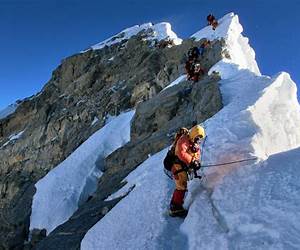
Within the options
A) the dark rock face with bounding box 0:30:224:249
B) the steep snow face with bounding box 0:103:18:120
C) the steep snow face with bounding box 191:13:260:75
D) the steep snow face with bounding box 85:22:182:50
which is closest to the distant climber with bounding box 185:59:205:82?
the dark rock face with bounding box 0:30:224:249

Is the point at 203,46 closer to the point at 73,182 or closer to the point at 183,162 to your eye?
the point at 73,182

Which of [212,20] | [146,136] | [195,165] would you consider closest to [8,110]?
[212,20]

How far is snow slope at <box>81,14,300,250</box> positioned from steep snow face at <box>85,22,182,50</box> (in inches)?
873

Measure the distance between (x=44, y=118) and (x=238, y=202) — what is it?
36.6 m

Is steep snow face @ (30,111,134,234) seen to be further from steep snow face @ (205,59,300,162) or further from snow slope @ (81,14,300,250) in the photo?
steep snow face @ (205,59,300,162)

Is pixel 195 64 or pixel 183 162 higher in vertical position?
pixel 195 64

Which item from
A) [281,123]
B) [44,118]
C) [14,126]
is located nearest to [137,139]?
[281,123]

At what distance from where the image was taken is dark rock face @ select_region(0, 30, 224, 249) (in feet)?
64.7

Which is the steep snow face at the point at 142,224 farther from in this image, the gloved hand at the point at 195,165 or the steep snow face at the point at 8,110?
the steep snow face at the point at 8,110

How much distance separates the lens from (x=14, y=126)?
52.3 metres

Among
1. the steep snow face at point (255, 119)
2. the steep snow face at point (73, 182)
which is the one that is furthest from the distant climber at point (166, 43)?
the steep snow face at point (255, 119)

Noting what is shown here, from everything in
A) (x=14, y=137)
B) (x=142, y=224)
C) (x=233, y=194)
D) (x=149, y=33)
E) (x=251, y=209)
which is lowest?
(x=142, y=224)

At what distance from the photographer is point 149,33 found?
42.5m

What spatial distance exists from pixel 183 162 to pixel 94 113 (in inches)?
1036
